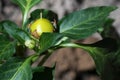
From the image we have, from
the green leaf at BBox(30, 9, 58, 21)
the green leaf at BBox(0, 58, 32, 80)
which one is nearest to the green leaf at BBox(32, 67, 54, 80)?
the green leaf at BBox(0, 58, 32, 80)

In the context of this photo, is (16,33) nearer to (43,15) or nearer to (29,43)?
(29,43)

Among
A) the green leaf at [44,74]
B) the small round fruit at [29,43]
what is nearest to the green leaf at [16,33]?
the small round fruit at [29,43]

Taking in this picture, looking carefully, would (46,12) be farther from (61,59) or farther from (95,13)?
(61,59)

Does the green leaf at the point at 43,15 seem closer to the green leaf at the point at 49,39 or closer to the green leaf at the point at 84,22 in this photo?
the green leaf at the point at 84,22

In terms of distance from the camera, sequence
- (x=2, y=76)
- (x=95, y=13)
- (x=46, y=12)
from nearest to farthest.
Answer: (x=2, y=76) → (x=95, y=13) → (x=46, y=12)

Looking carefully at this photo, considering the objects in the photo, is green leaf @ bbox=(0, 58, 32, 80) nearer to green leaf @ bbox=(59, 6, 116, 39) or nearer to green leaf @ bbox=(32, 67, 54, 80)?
green leaf @ bbox=(32, 67, 54, 80)

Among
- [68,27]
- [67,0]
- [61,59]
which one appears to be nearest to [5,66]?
[68,27]

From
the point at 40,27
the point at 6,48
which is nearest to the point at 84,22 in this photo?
the point at 40,27
